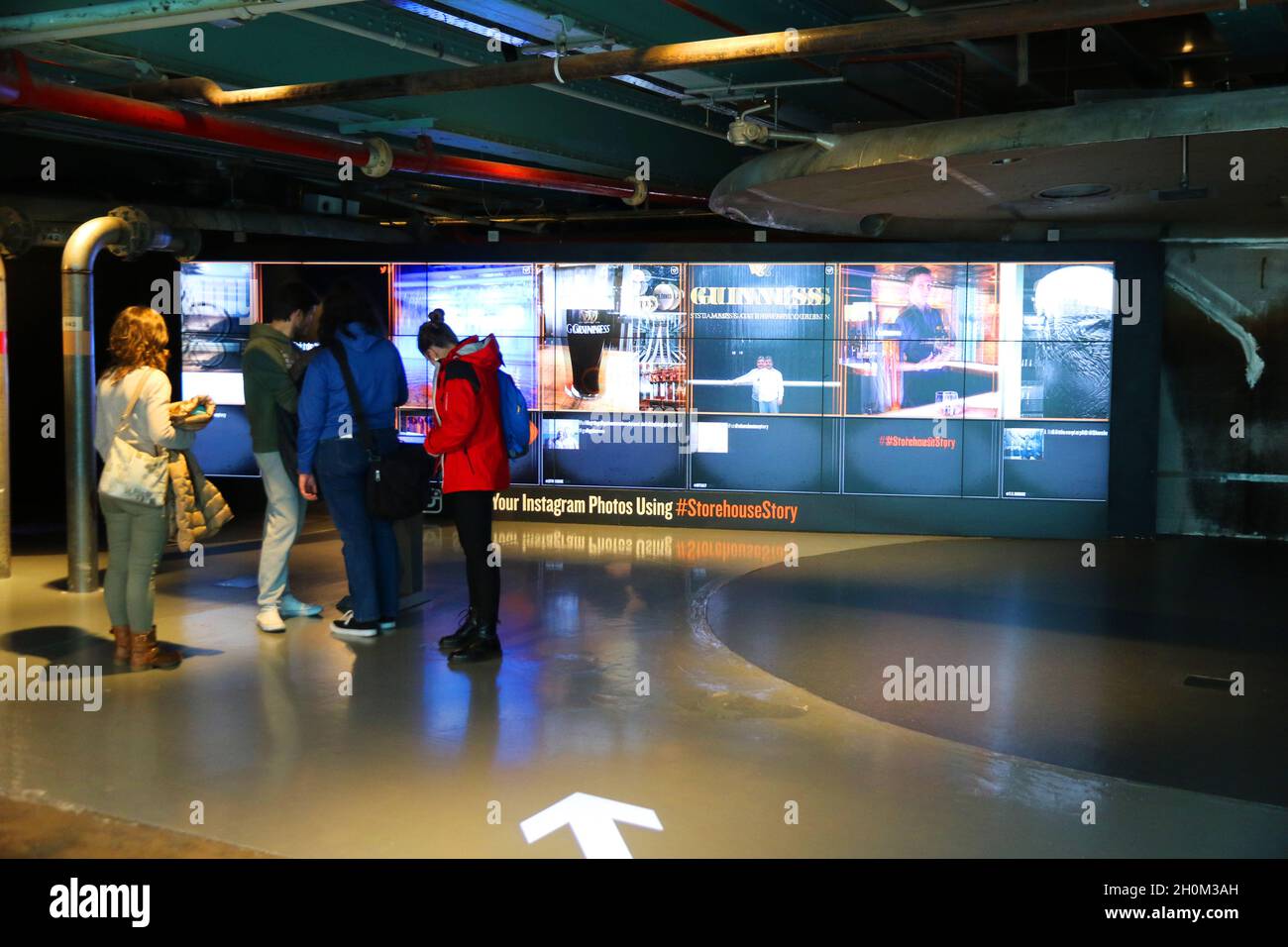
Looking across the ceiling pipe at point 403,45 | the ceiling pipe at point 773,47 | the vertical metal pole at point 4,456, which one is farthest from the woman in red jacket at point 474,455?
the vertical metal pole at point 4,456

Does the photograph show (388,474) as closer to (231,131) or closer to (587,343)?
(231,131)

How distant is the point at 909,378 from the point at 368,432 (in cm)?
643

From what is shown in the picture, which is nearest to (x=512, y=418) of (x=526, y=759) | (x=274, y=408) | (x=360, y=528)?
(x=360, y=528)

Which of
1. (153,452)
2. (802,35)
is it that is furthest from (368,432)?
(802,35)

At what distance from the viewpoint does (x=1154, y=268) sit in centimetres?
1138

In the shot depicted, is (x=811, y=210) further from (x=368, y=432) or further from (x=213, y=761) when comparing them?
(x=213, y=761)

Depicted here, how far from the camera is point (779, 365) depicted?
38.7 feet

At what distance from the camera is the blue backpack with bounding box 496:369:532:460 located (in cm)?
646

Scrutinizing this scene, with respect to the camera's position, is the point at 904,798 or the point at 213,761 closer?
the point at 904,798

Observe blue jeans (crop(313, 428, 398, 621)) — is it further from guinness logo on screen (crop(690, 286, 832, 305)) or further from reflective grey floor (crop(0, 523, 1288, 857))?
guinness logo on screen (crop(690, 286, 832, 305))

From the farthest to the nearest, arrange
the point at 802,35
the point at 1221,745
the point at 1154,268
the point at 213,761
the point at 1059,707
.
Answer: the point at 1154,268 < the point at 802,35 < the point at 1059,707 < the point at 1221,745 < the point at 213,761

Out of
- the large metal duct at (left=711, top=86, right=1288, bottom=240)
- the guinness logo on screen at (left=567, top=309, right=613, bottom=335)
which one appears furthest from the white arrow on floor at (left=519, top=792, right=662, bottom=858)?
the guinness logo on screen at (left=567, top=309, right=613, bottom=335)

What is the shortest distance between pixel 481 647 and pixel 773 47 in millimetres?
3599

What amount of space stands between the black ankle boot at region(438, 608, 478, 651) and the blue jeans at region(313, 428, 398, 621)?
2.04 ft
